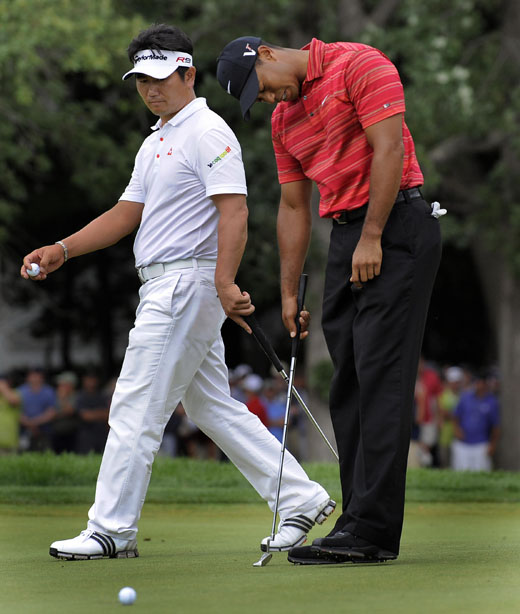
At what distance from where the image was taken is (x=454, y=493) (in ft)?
27.9

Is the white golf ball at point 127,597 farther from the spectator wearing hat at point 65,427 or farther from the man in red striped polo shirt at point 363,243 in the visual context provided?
the spectator wearing hat at point 65,427

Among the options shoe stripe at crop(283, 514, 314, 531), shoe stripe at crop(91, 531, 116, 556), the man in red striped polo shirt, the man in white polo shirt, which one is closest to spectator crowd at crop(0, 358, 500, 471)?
the man in white polo shirt

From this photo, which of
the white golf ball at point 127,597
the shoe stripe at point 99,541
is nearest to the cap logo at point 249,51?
the shoe stripe at point 99,541

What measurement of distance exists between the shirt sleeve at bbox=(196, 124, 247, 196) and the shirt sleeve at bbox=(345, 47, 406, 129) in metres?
0.72

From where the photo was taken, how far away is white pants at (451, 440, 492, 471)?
686 inches

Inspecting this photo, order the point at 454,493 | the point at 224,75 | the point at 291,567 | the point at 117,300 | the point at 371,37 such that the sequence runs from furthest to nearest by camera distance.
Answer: the point at 117,300, the point at 371,37, the point at 454,493, the point at 224,75, the point at 291,567

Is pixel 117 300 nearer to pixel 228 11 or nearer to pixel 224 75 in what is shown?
pixel 228 11

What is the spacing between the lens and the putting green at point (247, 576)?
3602 millimetres

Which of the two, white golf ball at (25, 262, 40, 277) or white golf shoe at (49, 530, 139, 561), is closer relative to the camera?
white golf shoe at (49, 530, 139, 561)

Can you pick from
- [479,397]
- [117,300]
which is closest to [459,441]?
[479,397]

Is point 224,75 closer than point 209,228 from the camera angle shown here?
Yes

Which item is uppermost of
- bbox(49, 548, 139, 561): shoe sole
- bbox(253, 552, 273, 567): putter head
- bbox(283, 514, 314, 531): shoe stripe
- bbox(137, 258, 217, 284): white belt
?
bbox(137, 258, 217, 284): white belt

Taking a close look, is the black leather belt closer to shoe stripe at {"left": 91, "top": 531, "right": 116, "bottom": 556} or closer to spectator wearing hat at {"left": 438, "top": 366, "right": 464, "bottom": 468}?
shoe stripe at {"left": 91, "top": 531, "right": 116, "bottom": 556}

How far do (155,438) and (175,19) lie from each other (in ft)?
47.6
